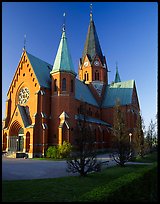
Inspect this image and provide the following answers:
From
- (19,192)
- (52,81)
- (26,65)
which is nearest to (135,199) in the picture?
(19,192)

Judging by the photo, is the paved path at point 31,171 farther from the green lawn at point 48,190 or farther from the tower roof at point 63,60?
the tower roof at point 63,60

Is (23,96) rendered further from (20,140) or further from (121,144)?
(121,144)

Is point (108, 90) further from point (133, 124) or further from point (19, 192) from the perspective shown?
point (19, 192)

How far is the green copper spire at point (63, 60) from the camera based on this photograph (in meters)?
40.2

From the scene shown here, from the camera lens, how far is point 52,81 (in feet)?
133

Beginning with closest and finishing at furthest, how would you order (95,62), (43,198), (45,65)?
(43,198), (45,65), (95,62)

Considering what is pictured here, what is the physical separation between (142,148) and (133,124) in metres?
19.4

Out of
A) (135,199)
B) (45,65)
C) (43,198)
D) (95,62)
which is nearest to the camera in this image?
(135,199)

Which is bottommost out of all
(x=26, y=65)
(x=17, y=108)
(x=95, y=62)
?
(x=17, y=108)

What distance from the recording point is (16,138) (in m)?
39.6

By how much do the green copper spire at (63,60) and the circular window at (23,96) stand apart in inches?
244

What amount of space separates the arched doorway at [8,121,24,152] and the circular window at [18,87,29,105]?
4514mm

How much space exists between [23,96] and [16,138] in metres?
8.04

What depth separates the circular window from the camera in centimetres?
4144
